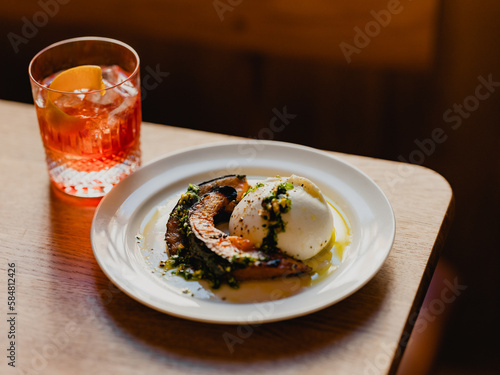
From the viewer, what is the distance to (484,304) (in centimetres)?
205

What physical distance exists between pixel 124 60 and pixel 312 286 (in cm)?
65

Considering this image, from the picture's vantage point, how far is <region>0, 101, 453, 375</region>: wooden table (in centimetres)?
87

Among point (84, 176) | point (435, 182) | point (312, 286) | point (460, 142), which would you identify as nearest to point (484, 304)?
point (460, 142)

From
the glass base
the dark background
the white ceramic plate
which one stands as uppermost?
the white ceramic plate

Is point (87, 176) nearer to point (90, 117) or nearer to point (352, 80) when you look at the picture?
point (90, 117)

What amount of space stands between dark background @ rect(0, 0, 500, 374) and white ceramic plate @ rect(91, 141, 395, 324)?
2.55ft

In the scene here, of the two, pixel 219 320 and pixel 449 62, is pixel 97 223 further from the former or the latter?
pixel 449 62

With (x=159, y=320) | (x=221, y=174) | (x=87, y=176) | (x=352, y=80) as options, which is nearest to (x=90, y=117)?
(x=87, y=176)

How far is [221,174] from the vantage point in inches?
49.1

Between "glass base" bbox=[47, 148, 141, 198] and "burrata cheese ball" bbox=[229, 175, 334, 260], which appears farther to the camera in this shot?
"glass base" bbox=[47, 148, 141, 198]

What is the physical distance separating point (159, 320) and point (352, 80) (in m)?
1.41

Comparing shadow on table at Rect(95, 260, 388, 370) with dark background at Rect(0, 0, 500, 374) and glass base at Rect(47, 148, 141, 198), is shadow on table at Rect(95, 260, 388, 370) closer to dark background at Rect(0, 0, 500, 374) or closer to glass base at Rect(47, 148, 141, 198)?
glass base at Rect(47, 148, 141, 198)

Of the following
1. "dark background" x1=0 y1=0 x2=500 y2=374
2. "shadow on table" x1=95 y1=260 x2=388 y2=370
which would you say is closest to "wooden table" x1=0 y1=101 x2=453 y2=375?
"shadow on table" x1=95 y1=260 x2=388 y2=370

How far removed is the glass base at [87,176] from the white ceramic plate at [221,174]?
7 centimetres
